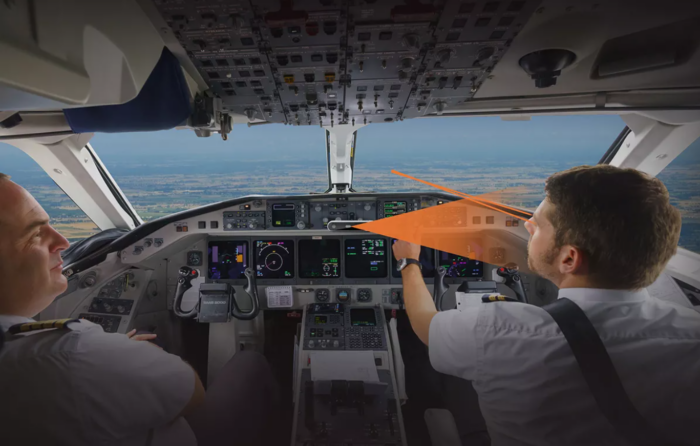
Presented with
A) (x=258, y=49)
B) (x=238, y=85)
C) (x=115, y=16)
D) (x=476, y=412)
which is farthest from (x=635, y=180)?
(x=476, y=412)

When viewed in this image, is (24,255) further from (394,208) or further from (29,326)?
(394,208)

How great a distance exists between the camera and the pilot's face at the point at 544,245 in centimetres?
116

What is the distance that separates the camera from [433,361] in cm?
131

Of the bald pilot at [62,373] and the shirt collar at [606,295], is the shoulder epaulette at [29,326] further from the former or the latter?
the shirt collar at [606,295]

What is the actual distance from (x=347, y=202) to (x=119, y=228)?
263 cm

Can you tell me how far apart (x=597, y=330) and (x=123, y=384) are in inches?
57.7

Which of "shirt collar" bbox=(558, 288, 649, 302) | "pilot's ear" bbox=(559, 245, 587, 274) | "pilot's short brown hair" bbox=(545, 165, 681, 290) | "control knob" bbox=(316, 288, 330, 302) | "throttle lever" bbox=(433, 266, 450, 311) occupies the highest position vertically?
"pilot's short brown hair" bbox=(545, 165, 681, 290)

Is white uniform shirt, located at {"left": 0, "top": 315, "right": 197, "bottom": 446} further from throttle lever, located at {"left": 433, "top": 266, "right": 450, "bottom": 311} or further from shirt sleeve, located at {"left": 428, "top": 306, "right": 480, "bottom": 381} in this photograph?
throttle lever, located at {"left": 433, "top": 266, "right": 450, "bottom": 311}

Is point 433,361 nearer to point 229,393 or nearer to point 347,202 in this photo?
point 229,393

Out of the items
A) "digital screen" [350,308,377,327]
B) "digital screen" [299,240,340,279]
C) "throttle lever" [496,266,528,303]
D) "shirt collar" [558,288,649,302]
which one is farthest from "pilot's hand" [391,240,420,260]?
"throttle lever" [496,266,528,303]

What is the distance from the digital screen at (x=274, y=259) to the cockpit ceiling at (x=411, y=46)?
1.74 meters

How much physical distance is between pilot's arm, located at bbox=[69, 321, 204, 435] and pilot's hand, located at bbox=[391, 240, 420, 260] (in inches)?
48.2
